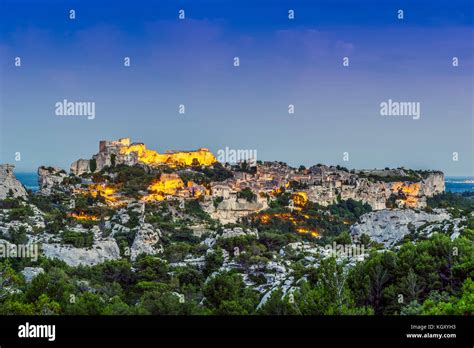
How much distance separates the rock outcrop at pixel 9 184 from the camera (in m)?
41.8

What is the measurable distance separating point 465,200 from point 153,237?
38.0m

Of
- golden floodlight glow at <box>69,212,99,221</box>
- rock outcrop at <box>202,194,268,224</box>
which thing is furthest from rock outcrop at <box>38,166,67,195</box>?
rock outcrop at <box>202,194,268,224</box>

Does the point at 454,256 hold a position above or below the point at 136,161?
below

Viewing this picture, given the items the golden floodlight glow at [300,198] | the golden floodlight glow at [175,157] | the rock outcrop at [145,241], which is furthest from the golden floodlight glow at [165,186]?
the rock outcrop at [145,241]

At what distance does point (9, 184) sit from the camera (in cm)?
4291

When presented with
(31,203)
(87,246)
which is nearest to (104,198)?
(31,203)

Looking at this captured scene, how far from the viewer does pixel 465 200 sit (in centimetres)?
5744

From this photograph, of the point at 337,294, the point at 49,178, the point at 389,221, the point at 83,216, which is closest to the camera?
the point at 337,294

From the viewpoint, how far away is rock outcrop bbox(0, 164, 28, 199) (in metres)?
41.8

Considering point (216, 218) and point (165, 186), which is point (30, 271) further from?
point (165, 186)

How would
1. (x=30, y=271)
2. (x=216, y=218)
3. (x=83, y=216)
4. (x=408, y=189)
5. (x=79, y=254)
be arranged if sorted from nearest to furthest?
(x=30, y=271) → (x=79, y=254) → (x=83, y=216) → (x=216, y=218) → (x=408, y=189)

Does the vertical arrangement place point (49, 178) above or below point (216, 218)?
above

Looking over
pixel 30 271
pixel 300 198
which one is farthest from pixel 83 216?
pixel 300 198
